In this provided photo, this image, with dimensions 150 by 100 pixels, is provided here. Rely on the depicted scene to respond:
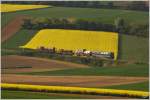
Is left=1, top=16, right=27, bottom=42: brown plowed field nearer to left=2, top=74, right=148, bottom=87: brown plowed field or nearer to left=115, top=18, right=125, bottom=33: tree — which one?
left=115, top=18, right=125, bottom=33: tree

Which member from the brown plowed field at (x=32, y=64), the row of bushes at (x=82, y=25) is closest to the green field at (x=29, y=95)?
Result: the brown plowed field at (x=32, y=64)

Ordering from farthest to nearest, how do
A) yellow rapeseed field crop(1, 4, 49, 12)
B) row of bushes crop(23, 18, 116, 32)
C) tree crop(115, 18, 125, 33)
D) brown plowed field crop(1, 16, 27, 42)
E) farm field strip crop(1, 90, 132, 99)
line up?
yellow rapeseed field crop(1, 4, 49, 12), row of bushes crop(23, 18, 116, 32), tree crop(115, 18, 125, 33), brown plowed field crop(1, 16, 27, 42), farm field strip crop(1, 90, 132, 99)

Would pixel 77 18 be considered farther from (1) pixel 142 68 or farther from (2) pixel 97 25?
(1) pixel 142 68

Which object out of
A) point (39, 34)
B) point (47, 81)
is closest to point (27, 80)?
point (47, 81)

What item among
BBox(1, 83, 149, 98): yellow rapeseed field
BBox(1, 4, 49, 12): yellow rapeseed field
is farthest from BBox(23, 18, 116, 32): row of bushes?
BBox(1, 83, 149, 98): yellow rapeseed field

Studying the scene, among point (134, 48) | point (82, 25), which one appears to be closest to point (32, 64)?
point (134, 48)

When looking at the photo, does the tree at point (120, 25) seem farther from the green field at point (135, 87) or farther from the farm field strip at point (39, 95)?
the farm field strip at point (39, 95)
